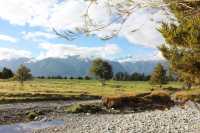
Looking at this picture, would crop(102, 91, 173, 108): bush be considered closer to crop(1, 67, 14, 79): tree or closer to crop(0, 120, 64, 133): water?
crop(0, 120, 64, 133): water

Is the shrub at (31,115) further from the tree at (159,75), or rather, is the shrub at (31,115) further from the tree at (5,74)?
the tree at (5,74)

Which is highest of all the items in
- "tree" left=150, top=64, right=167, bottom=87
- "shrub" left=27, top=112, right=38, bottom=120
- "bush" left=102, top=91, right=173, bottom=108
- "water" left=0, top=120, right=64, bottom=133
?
"tree" left=150, top=64, right=167, bottom=87

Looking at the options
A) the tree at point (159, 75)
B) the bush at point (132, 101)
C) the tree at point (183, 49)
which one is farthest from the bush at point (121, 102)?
the tree at point (159, 75)

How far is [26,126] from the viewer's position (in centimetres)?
4028

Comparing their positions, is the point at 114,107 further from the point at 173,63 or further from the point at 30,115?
the point at 173,63

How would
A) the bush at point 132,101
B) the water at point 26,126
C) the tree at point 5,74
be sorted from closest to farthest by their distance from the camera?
1. the water at point 26,126
2. the bush at point 132,101
3. the tree at point 5,74

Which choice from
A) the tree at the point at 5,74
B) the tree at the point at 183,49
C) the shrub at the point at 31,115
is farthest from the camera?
the tree at the point at 5,74

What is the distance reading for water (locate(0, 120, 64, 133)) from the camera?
37188 mm

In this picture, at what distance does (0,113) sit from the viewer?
168 feet

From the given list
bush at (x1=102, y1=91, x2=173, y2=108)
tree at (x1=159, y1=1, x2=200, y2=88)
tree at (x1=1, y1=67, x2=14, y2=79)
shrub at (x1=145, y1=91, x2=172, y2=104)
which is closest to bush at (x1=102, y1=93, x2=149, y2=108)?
bush at (x1=102, y1=91, x2=173, y2=108)

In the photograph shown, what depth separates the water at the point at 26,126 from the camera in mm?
37188

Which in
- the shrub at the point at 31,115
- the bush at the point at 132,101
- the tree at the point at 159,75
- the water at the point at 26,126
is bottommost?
the water at the point at 26,126

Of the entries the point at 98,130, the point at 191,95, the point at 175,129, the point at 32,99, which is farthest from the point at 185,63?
the point at 32,99

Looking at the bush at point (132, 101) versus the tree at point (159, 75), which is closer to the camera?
the bush at point (132, 101)
